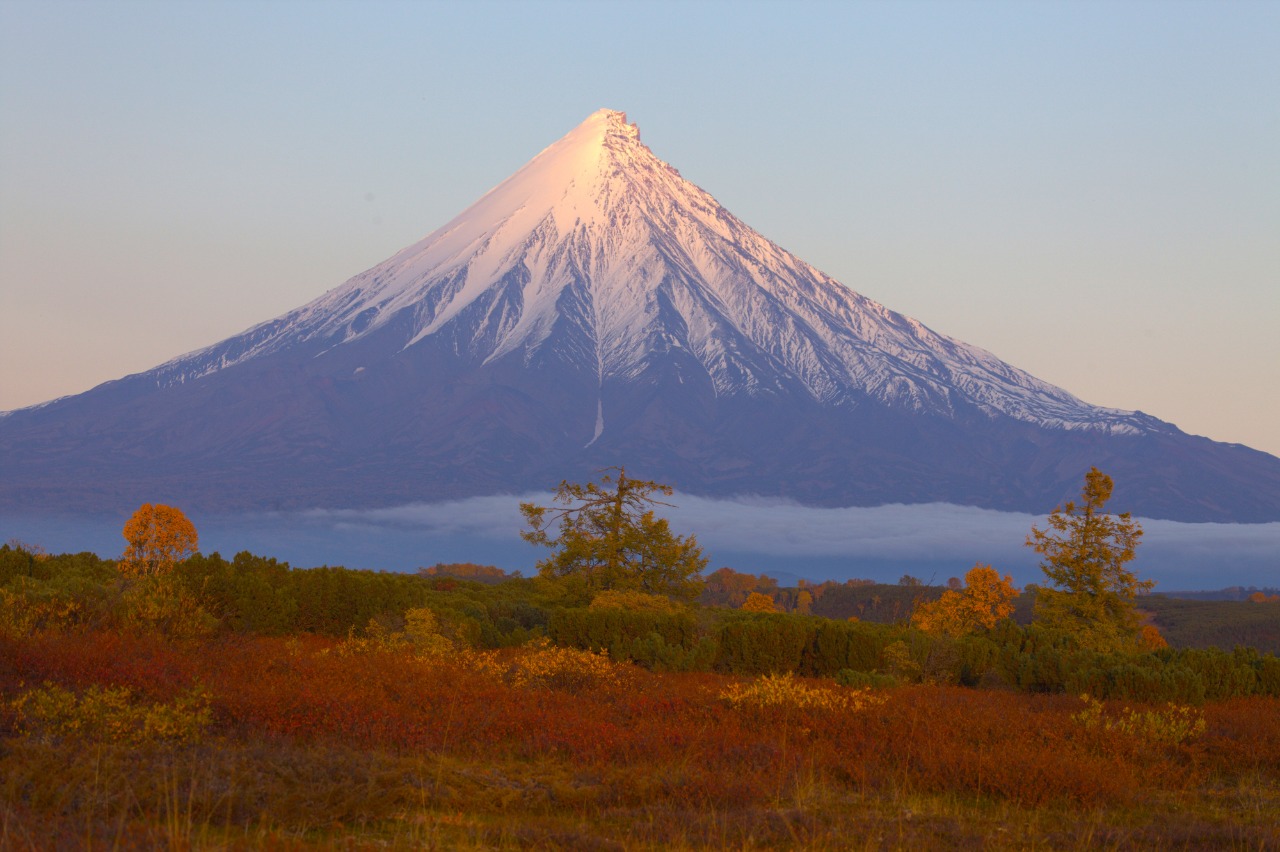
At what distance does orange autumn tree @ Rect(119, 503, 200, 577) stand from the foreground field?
8.09 meters

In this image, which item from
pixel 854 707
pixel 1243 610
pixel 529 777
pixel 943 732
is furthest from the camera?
pixel 1243 610

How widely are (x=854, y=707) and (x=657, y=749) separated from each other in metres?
3.57

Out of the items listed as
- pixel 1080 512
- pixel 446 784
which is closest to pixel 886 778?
pixel 446 784

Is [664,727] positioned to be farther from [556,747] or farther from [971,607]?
[971,607]

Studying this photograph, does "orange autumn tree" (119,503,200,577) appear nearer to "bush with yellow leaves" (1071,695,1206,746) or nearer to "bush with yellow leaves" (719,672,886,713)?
"bush with yellow leaves" (719,672,886,713)

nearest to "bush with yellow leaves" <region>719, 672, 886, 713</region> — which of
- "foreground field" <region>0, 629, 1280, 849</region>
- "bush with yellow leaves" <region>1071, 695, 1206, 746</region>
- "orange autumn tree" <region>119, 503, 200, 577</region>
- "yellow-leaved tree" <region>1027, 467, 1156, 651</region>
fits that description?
"foreground field" <region>0, 629, 1280, 849</region>

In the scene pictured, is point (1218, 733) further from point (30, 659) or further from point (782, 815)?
point (30, 659)

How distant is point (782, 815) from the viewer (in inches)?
370

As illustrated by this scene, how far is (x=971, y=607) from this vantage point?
36219 mm

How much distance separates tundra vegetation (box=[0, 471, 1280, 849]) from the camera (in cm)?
887

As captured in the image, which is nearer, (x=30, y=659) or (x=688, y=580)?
(x=30, y=659)

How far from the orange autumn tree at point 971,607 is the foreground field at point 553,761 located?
17897 mm

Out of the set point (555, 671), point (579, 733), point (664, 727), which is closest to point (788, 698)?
point (664, 727)

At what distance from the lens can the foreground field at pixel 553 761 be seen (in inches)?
342
